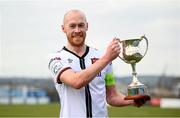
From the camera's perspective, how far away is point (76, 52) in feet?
13.2

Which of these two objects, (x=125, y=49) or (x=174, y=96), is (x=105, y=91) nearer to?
(x=125, y=49)

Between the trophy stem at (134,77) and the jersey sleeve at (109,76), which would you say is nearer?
the trophy stem at (134,77)

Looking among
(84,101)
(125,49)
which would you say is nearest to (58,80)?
(84,101)

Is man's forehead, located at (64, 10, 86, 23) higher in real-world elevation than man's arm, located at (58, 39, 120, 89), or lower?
higher

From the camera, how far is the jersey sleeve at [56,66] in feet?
12.9

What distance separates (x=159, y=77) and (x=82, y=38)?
3707 centimetres

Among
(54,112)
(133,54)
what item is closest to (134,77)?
(133,54)

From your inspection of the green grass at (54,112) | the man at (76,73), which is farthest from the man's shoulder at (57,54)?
the green grass at (54,112)

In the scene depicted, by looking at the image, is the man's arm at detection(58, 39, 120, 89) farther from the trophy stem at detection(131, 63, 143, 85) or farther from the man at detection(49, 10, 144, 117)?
the trophy stem at detection(131, 63, 143, 85)

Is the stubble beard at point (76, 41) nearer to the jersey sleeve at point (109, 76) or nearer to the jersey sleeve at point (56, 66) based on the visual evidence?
→ the jersey sleeve at point (56, 66)

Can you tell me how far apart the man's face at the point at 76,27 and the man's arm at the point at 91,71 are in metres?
0.24

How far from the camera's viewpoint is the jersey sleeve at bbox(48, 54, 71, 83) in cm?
394

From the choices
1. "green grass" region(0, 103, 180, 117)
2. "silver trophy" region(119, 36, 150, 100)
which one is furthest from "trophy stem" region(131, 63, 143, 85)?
"green grass" region(0, 103, 180, 117)

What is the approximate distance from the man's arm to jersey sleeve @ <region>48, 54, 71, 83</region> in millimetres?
83
